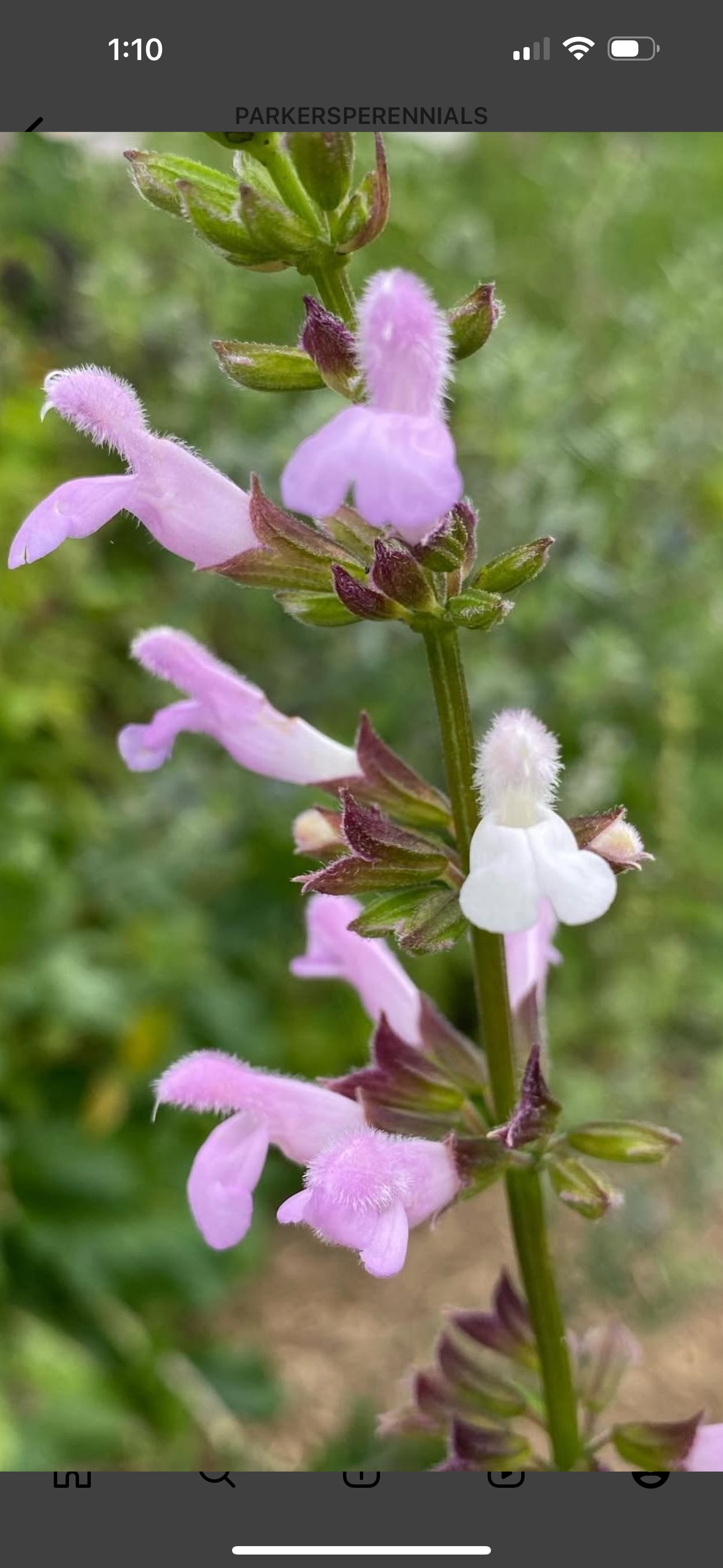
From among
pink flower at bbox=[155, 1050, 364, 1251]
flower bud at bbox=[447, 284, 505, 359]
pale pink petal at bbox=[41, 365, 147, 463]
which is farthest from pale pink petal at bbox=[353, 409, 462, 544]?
pink flower at bbox=[155, 1050, 364, 1251]

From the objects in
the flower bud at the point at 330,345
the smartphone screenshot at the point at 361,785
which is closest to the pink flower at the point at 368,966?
the smartphone screenshot at the point at 361,785

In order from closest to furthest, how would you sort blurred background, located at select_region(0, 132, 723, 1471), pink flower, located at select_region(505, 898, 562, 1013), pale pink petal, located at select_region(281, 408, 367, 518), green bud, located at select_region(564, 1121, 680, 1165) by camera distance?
1. pale pink petal, located at select_region(281, 408, 367, 518)
2. green bud, located at select_region(564, 1121, 680, 1165)
3. pink flower, located at select_region(505, 898, 562, 1013)
4. blurred background, located at select_region(0, 132, 723, 1471)

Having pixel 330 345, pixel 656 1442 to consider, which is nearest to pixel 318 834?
pixel 330 345

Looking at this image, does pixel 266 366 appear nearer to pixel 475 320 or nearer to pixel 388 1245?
pixel 475 320

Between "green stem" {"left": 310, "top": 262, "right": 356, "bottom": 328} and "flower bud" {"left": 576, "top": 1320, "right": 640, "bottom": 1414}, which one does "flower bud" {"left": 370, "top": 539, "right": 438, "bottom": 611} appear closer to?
"green stem" {"left": 310, "top": 262, "right": 356, "bottom": 328}
